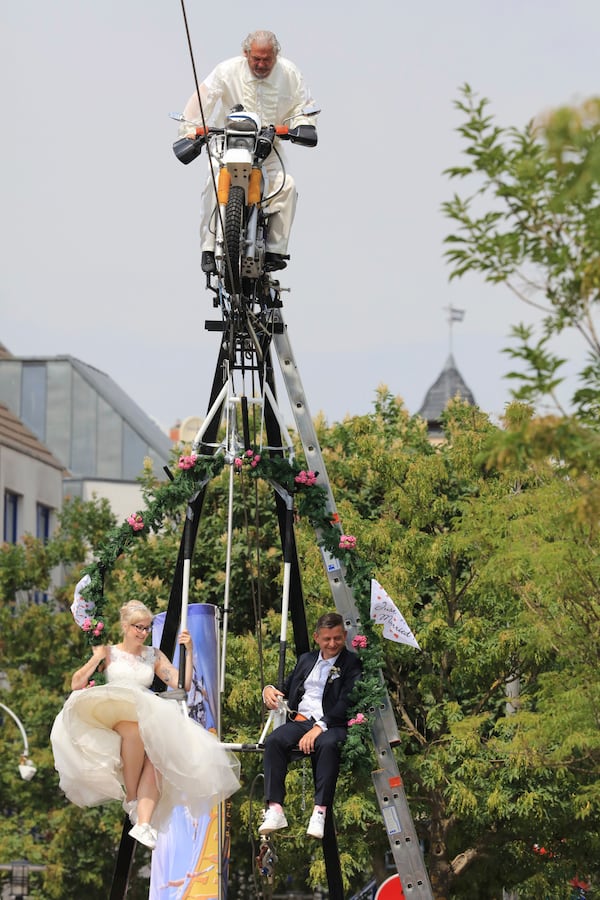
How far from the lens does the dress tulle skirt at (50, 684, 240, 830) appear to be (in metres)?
11.1

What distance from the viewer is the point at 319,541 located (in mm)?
12953

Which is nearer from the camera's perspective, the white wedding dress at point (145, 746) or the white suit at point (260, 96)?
the white wedding dress at point (145, 746)

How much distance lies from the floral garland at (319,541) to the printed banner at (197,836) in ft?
8.06

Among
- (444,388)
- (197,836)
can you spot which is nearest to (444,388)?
(444,388)

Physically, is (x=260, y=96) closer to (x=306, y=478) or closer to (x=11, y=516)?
(x=306, y=478)

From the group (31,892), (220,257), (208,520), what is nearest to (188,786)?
(220,257)

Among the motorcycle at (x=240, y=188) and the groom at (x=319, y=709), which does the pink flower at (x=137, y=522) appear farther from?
the motorcycle at (x=240, y=188)

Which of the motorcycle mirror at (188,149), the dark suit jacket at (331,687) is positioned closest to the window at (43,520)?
the motorcycle mirror at (188,149)

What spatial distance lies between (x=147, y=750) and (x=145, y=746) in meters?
0.03

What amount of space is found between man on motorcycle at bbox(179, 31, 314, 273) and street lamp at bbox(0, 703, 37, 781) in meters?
18.4

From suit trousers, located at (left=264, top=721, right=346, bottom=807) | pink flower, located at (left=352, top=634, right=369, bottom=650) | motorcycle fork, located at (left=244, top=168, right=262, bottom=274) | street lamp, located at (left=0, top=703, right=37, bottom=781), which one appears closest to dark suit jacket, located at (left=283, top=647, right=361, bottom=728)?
suit trousers, located at (left=264, top=721, right=346, bottom=807)

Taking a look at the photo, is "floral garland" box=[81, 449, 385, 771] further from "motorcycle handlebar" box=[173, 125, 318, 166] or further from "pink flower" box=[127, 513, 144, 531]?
"motorcycle handlebar" box=[173, 125, 318, 166]

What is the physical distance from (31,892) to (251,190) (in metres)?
23.3

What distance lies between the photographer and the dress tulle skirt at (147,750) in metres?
11.1
